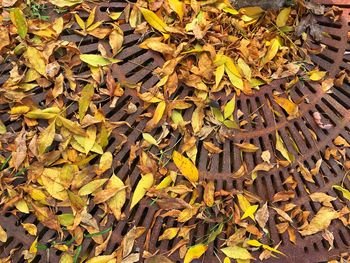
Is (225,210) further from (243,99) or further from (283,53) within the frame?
(283,53)

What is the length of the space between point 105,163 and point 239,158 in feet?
1.45

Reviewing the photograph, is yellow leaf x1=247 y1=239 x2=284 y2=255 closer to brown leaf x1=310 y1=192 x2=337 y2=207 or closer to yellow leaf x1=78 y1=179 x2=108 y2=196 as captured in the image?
brown leaf x1=310 y1=192 x2=337 y2=207

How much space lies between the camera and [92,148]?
1625 millimetres

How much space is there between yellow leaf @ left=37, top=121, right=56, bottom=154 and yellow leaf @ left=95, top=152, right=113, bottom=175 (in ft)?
0.56

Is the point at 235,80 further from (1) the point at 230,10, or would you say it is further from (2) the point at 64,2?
(2) the point at 64,2

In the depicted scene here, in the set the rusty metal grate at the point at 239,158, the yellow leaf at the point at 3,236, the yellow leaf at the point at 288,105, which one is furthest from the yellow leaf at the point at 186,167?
the yellow leaf at the point at 3,236

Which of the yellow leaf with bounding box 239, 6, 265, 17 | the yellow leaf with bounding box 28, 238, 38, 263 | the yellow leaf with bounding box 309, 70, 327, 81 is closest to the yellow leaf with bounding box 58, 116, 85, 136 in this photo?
the yellow leaf with bounding box 28, 238, 38, 263

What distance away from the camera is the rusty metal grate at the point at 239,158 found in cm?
163

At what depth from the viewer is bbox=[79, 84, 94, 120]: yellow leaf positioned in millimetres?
1642

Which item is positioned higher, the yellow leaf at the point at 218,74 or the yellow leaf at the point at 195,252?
the yellow leaf at the point at 218,74

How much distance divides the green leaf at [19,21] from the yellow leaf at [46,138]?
323mm

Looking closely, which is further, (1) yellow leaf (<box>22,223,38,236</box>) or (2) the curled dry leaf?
(2) the curled dry leaf

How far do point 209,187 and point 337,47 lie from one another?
72 centimetres

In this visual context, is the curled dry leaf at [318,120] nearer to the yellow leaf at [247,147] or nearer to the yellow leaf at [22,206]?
the yellow leaf at [247,147]
